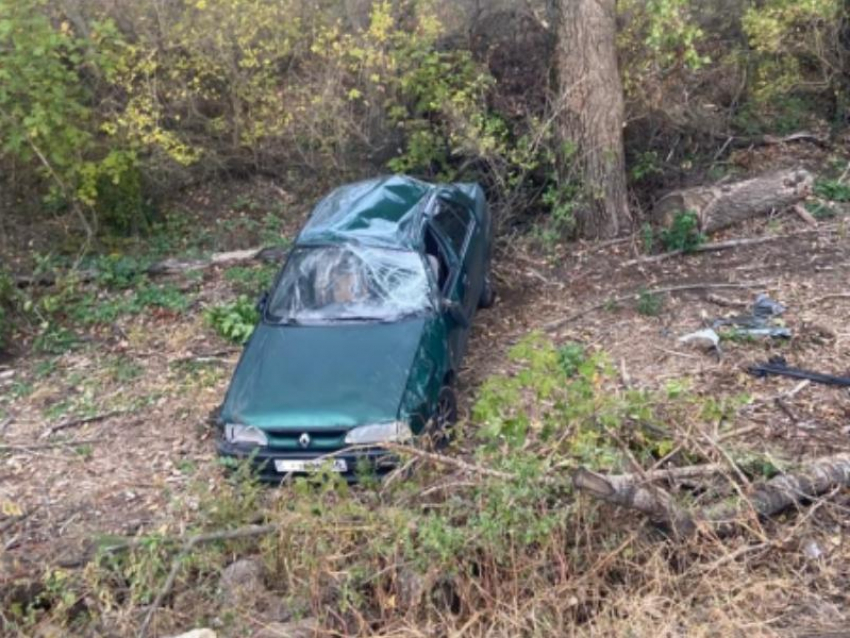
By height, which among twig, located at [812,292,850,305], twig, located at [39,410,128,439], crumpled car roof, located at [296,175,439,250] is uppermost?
crumpled car roof, located at [296,175,439,250]

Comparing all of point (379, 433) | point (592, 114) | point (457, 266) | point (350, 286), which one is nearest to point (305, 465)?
point (379, 433)

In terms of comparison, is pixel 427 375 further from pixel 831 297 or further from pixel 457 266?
pixel 831 297

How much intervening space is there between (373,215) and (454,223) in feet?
3.16

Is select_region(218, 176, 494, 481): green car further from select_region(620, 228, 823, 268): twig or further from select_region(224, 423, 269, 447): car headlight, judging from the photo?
select_region(620, 228, 823, 268): twig

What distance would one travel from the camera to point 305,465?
6.92 m

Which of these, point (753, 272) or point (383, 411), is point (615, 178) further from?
point (383, 411)

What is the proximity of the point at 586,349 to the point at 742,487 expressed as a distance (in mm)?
3089

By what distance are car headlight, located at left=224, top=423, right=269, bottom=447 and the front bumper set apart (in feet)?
0.14

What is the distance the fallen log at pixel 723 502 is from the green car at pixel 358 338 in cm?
146

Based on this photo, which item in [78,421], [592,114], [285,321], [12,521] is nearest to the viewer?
[12,521]

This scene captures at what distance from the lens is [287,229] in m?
12.8

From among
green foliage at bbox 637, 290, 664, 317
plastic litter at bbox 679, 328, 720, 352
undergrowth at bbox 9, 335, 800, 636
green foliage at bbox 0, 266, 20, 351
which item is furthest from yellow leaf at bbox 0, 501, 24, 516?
green foliage at bbox 637, 290, 664, 317

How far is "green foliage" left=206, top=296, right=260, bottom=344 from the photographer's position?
984 centimetres

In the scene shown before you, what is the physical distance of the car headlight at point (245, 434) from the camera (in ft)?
23.4
